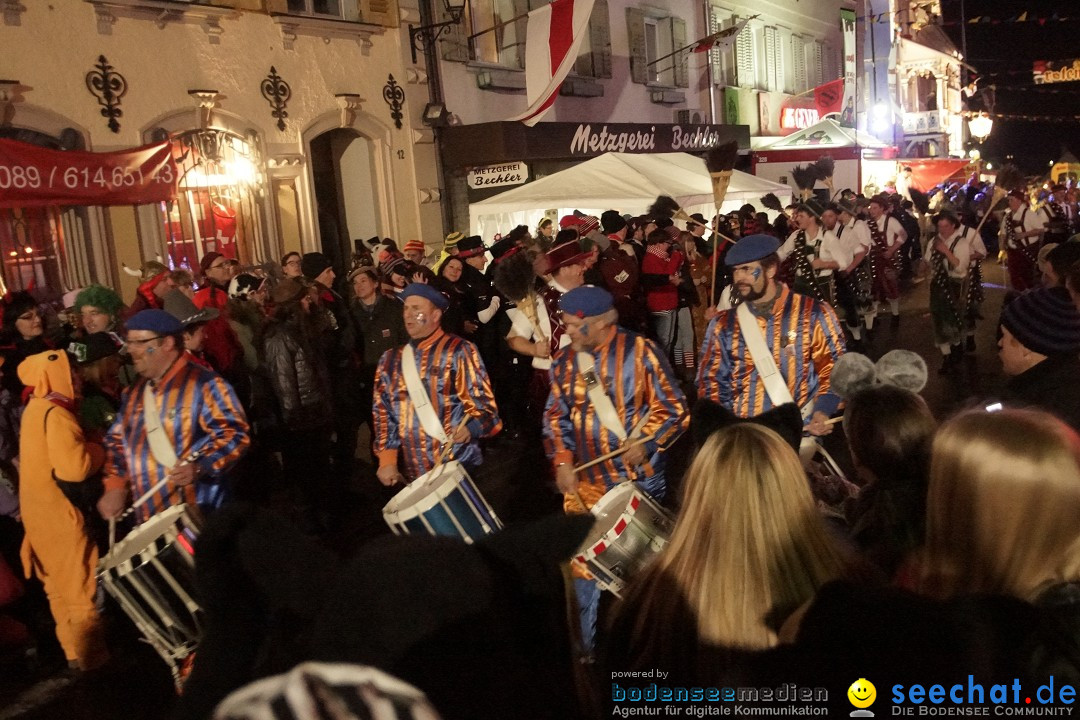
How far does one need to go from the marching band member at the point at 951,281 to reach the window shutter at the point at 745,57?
13.9m

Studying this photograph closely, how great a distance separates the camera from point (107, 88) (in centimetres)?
1015

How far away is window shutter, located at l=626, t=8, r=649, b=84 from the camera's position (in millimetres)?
19031

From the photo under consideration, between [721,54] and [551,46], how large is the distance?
37.7 ft

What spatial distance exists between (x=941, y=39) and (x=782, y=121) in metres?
24.6

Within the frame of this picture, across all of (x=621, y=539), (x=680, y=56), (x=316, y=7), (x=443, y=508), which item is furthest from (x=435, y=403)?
(x=680, y=56)

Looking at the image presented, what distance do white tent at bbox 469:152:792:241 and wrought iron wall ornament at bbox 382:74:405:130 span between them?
1.98 metres

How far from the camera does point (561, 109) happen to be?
17.1m

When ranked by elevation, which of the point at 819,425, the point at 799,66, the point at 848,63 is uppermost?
the point at 848,63

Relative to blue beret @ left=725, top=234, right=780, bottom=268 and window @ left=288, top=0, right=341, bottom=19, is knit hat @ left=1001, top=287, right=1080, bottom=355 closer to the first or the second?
blue beret @ left=725, top=234, right=780, bottom=268

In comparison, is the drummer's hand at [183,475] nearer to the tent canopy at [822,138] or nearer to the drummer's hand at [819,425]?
the drummer's hand at [819,425]

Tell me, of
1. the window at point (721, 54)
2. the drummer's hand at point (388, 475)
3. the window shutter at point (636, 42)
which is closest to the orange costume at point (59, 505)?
the drummer's hand at point (388, 475)

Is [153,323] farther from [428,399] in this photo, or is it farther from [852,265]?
[852,265]

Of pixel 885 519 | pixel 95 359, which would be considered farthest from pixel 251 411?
pixel 885 519

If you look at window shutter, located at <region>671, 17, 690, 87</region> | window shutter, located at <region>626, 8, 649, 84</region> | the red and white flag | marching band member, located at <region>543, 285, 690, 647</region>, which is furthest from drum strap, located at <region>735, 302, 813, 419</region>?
window shutter, located at <region>671, 17, 690, 87</region>
